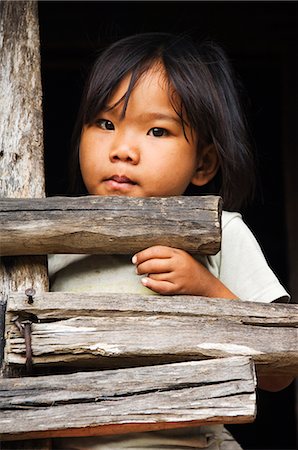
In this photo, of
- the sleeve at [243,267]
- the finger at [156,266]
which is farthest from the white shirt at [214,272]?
the finger at [156,266]

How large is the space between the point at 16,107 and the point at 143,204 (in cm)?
37

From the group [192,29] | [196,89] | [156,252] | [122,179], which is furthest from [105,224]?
[192,29]

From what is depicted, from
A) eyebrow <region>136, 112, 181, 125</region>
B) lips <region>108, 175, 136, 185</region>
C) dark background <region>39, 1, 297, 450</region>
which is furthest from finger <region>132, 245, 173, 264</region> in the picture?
dark background <region>39, 1, 297, 450</region>

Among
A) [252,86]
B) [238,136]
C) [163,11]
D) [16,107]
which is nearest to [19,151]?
[16,107]

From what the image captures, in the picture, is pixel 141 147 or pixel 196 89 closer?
pixel 141 147

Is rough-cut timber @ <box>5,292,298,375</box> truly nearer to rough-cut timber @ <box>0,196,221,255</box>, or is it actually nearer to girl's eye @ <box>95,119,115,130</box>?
rough-cut timber @ <box>0,196,221,255</box>

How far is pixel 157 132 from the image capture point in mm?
1957

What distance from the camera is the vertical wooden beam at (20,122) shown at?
1.72 meters

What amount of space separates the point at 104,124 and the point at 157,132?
0.12 meters

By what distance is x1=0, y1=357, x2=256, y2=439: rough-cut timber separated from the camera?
1.49 meters

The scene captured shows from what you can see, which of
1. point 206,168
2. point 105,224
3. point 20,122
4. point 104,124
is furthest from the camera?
point 206,168

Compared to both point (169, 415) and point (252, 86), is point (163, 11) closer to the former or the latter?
point (252, 86)

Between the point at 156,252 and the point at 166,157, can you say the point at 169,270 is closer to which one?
the point at 156,252

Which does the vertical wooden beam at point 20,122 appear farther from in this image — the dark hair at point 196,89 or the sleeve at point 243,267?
the sleeve at point 243,267
